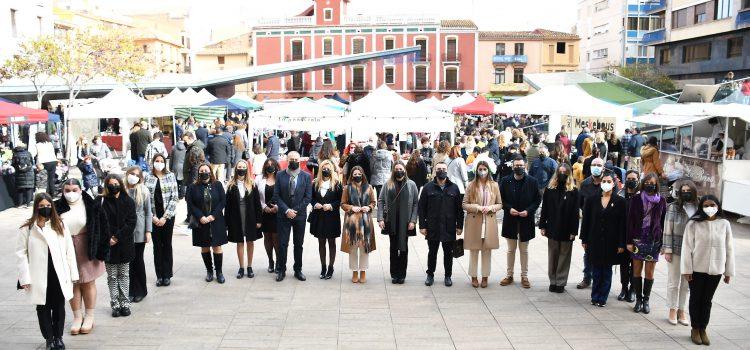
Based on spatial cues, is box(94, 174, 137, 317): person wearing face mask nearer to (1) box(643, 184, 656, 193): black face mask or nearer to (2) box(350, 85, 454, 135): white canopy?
(1) box(643, 184, 656, 193): black face mask

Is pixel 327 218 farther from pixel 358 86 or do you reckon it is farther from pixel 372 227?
pixel 358 86

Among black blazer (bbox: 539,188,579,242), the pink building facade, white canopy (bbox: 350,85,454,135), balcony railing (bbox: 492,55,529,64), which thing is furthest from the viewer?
balcony railing (bbox: 492,55,529,64)

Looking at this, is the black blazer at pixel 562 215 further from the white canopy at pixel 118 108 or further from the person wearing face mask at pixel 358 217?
the white canopy at pixel 118 108

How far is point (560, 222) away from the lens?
8.04 metres

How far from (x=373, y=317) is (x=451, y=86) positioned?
57.1 m

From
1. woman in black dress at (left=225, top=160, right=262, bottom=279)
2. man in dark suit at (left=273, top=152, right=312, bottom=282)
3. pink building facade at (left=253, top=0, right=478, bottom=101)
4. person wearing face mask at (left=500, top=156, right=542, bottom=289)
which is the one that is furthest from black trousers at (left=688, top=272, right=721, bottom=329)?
pink building facade at (left=253, top=0, right=478, bottom=101)

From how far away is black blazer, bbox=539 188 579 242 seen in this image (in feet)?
26.4

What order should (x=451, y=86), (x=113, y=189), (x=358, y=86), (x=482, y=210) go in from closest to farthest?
(x=113, y=189) → (x=482, y=210) → (x=451, y=86) → (x=358, y=86)

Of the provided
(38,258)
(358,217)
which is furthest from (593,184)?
(38,258)

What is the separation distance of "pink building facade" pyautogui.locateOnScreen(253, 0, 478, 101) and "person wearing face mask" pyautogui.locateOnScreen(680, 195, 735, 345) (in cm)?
5632

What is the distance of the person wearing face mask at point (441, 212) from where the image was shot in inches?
332

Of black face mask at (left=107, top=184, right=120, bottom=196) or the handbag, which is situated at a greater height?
black face mask at (left=107, top=184, right=120, bottom=196)

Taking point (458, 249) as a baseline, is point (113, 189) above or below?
above

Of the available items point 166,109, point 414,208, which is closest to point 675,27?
point 166,109
